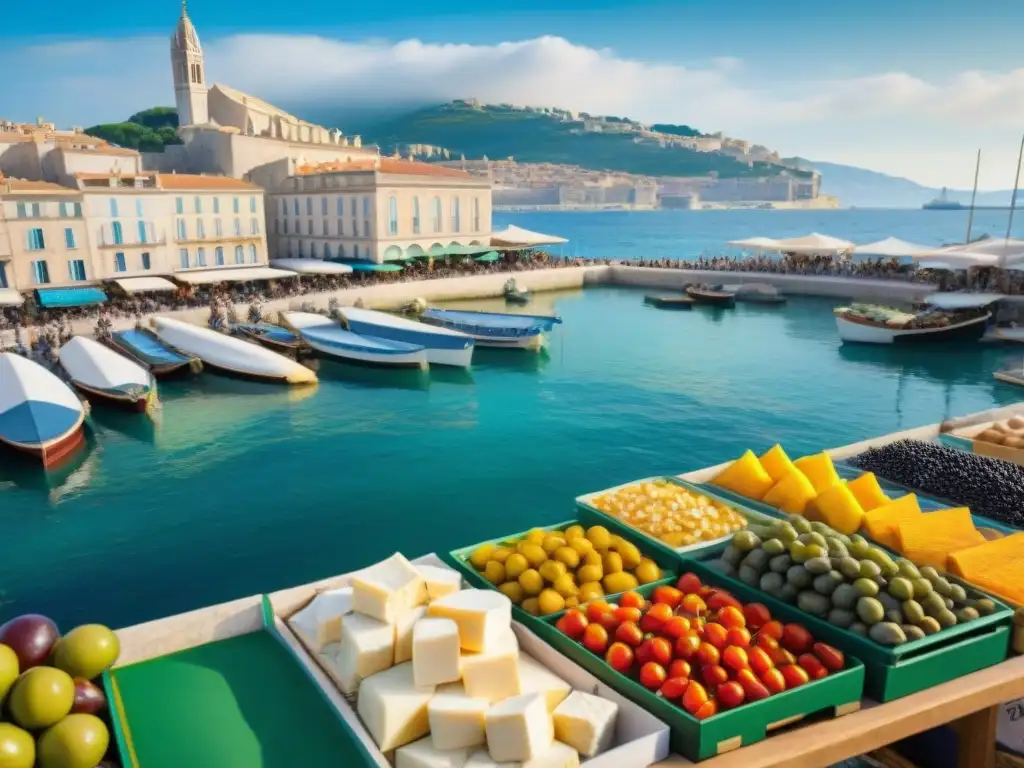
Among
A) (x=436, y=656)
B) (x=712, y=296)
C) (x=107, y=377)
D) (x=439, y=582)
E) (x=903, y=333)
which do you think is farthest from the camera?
(x=712, y=296)

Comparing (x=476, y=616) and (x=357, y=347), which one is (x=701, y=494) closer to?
(x=476, y=616)

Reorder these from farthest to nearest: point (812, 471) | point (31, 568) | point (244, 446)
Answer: point (244, 446)
point (31, 568)
point (812, 471)

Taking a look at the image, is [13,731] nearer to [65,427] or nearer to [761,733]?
[761,733]

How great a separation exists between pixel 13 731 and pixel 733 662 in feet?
15.8

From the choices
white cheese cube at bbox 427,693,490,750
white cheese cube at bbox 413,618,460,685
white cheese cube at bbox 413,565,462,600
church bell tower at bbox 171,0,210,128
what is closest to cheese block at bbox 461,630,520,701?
white cheese cube at bbox 413,618,460,685

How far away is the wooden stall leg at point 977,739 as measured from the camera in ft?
21.1

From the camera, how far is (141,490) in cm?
1811

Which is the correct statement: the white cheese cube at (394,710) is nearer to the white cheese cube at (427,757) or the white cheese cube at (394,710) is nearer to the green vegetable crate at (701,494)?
the white cheese cube at (427,757)

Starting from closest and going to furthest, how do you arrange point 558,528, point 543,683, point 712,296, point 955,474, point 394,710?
point 394,710
point 543,683
point 558,528
point 955,474
point 712,296

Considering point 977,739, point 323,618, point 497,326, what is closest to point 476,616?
point 323,618

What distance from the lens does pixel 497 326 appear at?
34031 millimetres

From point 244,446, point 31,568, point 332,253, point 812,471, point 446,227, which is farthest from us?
point 446,227

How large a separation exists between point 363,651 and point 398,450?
15141mm

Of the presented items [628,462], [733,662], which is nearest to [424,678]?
[733,662]
